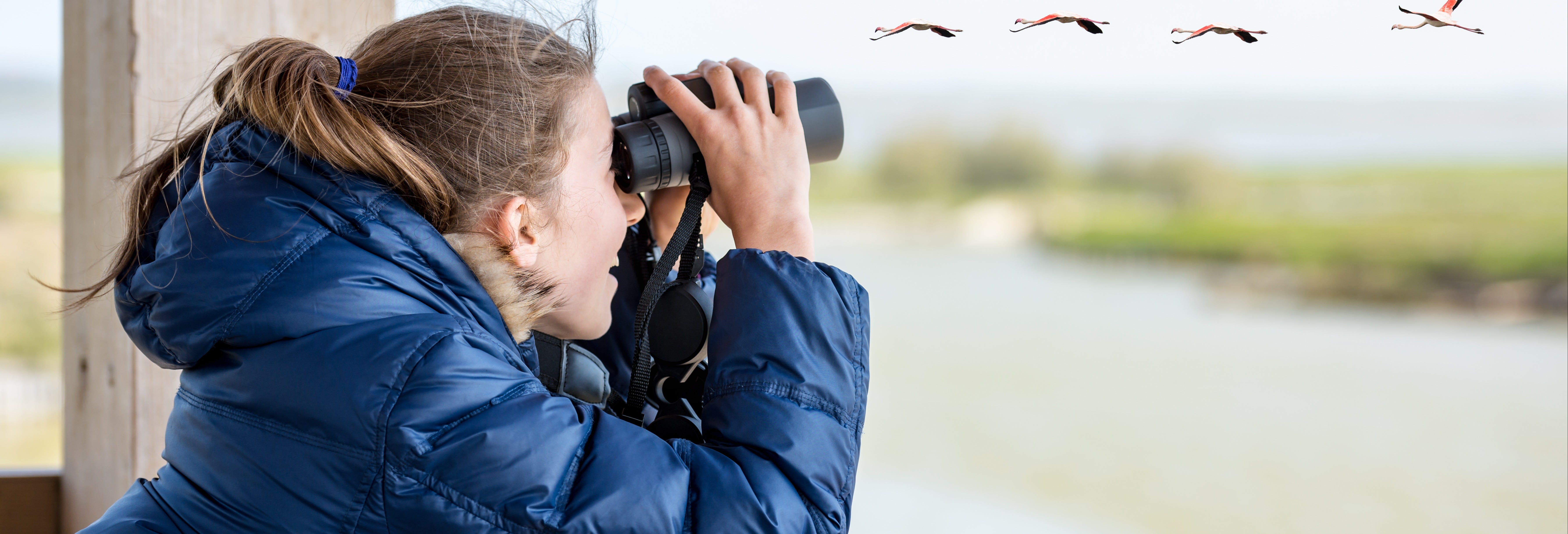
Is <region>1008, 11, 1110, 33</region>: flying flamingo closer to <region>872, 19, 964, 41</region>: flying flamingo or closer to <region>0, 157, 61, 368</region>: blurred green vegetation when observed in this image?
<region>872, 19, 964, 41</region>: flying flamingo

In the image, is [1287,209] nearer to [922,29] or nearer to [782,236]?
[922,29]

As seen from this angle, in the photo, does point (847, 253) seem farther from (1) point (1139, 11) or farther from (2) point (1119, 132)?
(1) point (1139, 11)

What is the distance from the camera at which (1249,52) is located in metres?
0.97

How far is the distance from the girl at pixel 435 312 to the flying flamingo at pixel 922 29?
15 centimetres

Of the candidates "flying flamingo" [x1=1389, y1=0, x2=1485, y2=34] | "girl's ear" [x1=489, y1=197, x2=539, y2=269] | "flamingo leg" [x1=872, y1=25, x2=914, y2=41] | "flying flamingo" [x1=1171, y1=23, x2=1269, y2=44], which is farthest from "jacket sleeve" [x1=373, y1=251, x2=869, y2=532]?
"flying flamingo" [x1=1389, y1=0, x2=1485, y2=34]

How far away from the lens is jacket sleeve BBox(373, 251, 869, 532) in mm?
510

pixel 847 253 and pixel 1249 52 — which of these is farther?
pixel 847 253

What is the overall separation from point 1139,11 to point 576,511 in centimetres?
75

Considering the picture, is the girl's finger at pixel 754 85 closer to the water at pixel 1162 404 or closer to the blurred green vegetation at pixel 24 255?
the water at pixel 1162 404

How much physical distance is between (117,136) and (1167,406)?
1.45 meters

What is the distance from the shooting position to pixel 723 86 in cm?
73

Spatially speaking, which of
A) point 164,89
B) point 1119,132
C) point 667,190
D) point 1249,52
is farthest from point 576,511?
point 1119,132

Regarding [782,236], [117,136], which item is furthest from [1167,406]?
[117,136]

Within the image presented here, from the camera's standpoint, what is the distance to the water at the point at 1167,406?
1.14 m
